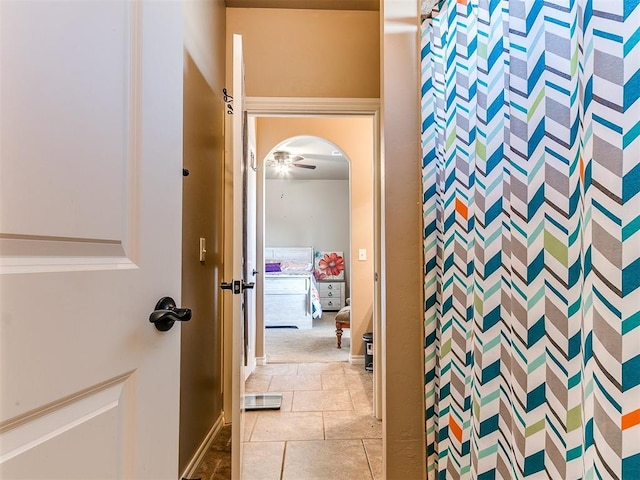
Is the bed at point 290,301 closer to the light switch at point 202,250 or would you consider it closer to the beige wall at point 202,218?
the beige wall at point 202,218

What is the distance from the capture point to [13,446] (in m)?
0.44

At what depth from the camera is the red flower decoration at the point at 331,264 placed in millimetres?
6695

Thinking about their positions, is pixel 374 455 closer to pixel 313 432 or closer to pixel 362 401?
pixel 313 432

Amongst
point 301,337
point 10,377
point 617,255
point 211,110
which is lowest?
point 301,337

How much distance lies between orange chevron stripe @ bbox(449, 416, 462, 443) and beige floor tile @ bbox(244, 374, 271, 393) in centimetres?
190

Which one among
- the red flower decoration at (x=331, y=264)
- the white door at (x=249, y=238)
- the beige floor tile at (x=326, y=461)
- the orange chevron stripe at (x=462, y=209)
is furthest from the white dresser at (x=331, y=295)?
the orange chevron stripe at (x=462, y=209)

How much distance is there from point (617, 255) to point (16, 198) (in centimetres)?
96

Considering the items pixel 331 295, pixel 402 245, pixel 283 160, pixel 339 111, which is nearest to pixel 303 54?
pixel 339 111

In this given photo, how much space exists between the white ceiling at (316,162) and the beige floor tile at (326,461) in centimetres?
331

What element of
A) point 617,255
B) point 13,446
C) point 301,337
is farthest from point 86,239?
point 301,337

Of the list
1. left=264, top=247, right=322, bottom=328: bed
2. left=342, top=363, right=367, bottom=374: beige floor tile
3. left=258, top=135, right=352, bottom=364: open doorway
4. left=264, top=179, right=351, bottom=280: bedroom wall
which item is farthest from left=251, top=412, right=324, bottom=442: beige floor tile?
left=264, top=179, right=351, bottom=280: bedroom wall

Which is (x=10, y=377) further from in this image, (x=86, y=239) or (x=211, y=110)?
(x=211, y=110)

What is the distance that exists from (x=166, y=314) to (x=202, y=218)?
49.7 inches

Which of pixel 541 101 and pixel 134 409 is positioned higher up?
pixel 541 101
